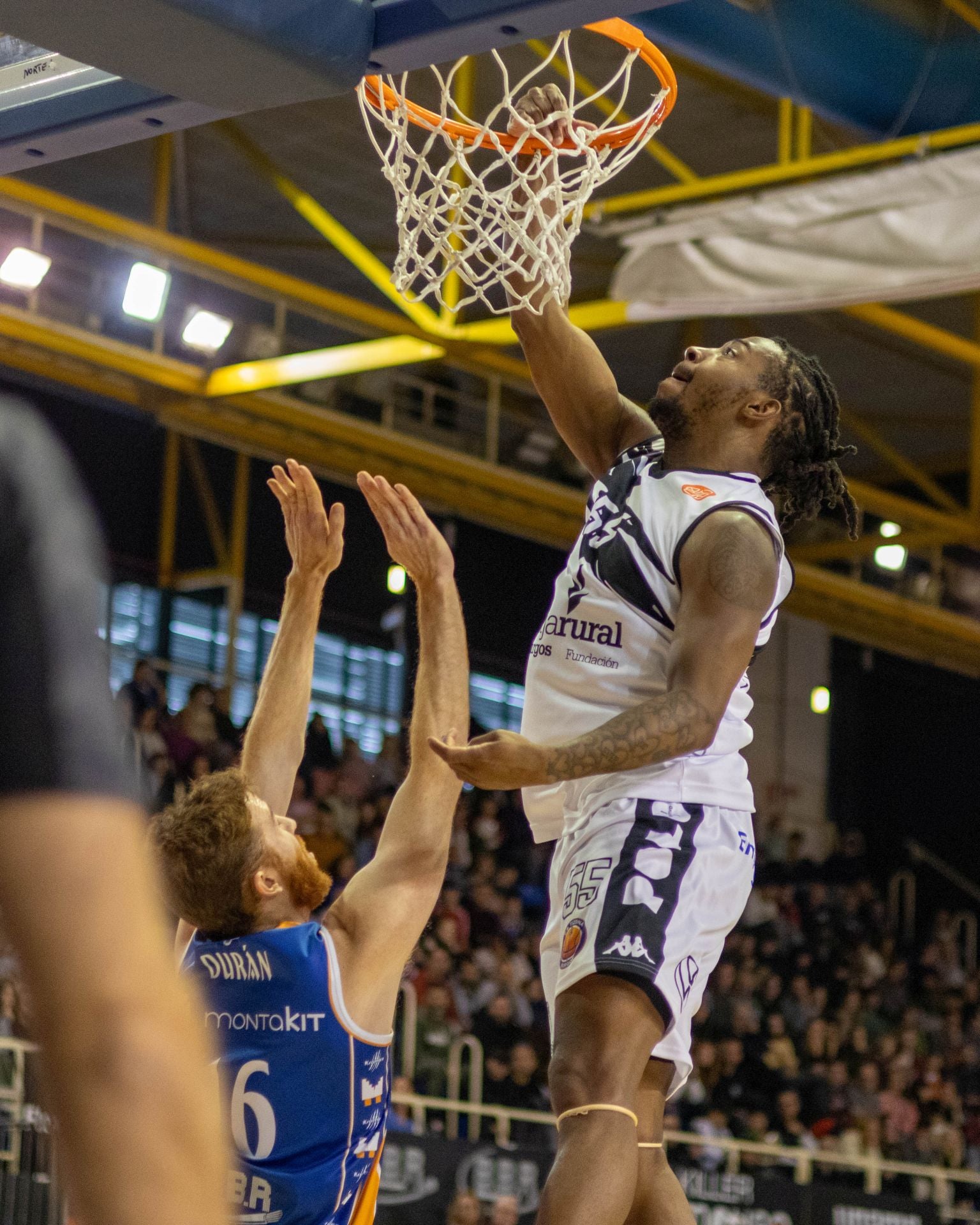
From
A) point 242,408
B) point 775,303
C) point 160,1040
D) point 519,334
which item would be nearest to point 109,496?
point 242,408

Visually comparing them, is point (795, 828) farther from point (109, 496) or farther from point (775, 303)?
point (775, 303)

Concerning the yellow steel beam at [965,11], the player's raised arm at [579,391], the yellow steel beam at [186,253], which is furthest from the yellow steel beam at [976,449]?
the player's raised arm at [579,391]

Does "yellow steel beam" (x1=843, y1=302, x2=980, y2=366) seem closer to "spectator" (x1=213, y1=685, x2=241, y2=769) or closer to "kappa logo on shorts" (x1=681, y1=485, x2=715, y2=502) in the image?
"spectator" (x1=213, y1=685, x2=241, y2=769)

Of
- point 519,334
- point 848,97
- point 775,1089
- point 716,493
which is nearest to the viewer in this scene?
point 716,493

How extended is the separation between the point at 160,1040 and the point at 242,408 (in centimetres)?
1403

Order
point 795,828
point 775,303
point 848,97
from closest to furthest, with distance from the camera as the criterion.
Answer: point 848,97, point 775,303, point 795,828

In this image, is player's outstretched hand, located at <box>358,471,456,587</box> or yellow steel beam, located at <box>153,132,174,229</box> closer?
player's outstretched hand, located at <box>358,471,456,587</box>

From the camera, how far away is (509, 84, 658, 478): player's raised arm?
432 cm

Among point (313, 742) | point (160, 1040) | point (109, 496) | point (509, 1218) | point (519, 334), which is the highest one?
point (109, 496)

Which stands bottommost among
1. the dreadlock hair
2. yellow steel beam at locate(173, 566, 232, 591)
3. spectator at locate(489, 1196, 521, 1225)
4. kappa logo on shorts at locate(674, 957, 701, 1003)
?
spectator at locate(489, 1196, 521, 1225)

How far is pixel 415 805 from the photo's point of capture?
336 cm

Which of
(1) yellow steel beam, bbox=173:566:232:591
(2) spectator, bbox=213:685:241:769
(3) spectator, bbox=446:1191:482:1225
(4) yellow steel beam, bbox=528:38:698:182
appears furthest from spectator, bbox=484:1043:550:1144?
(1) yellow steel beam, bbox=173:566:232:591

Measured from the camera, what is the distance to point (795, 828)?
68.6ft

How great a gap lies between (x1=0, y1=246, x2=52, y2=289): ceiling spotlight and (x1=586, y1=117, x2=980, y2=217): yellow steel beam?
12.4 feet
